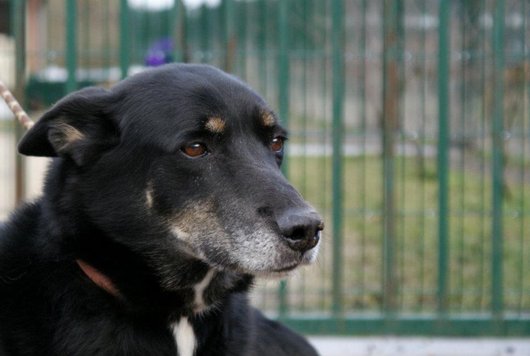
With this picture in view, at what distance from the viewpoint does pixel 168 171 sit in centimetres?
317

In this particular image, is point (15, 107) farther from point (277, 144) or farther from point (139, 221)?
point (277, 144)

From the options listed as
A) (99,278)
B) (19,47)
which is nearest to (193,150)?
(99,278)

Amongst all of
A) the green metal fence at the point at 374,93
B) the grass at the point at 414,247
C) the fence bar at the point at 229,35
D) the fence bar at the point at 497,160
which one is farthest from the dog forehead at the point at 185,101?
the fence bar at the point at 497,160

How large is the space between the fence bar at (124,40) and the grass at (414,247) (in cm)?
145

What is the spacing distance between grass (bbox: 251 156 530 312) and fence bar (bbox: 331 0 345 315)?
122mm

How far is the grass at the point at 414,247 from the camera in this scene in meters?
6.54

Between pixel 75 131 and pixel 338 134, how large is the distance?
10.4ft

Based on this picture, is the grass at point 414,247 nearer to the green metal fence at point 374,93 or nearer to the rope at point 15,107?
the green metal fence at point 374,93

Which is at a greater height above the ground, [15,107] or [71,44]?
[71,44]

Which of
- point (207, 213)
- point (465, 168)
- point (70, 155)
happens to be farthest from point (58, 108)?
point (465, 168)

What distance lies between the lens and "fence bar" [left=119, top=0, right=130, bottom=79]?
6176mm

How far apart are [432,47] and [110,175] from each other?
12.4ft

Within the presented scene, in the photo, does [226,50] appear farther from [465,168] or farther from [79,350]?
[79,350]

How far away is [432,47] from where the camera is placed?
6.50 metres
